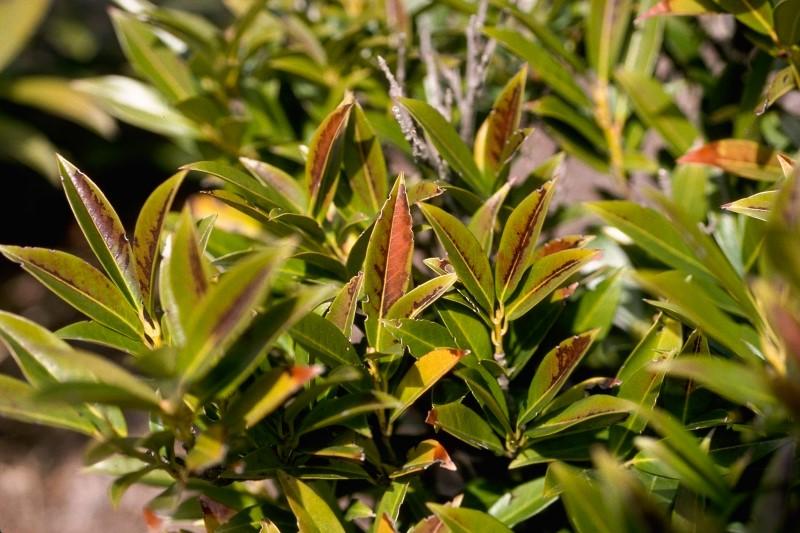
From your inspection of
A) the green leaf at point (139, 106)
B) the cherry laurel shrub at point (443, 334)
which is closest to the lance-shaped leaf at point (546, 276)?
the cherry laurel shrub at point (443, 334)

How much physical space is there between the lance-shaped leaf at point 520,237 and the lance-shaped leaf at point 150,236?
268mm

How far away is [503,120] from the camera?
817 millimetres

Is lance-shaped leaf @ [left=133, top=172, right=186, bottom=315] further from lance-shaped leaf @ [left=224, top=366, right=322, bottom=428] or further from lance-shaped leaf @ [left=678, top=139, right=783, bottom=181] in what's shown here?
lance-shaped leaf @ [left=678, top=139, right=783, bottom=181]

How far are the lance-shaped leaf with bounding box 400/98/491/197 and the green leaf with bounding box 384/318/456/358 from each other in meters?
0.20

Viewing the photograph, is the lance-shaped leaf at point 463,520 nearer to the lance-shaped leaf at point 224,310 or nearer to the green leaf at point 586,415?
the green leaf at point 586,415

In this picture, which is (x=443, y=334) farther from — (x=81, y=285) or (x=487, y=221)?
(x=81, y=285)

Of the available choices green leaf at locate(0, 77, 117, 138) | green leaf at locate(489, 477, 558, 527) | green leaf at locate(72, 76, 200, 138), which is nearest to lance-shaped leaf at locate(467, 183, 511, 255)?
green leaf at locate(489, 477, 558, 527)

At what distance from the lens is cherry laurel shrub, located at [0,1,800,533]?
19.4 inches

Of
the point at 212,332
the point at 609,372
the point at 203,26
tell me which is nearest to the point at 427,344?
the point at 212,332

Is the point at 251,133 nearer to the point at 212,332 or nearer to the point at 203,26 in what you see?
the point at 203,26

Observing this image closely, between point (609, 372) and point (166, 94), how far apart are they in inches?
27.2

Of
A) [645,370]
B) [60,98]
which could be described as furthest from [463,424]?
[60,98]

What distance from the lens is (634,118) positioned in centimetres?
110

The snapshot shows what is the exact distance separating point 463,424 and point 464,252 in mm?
141
